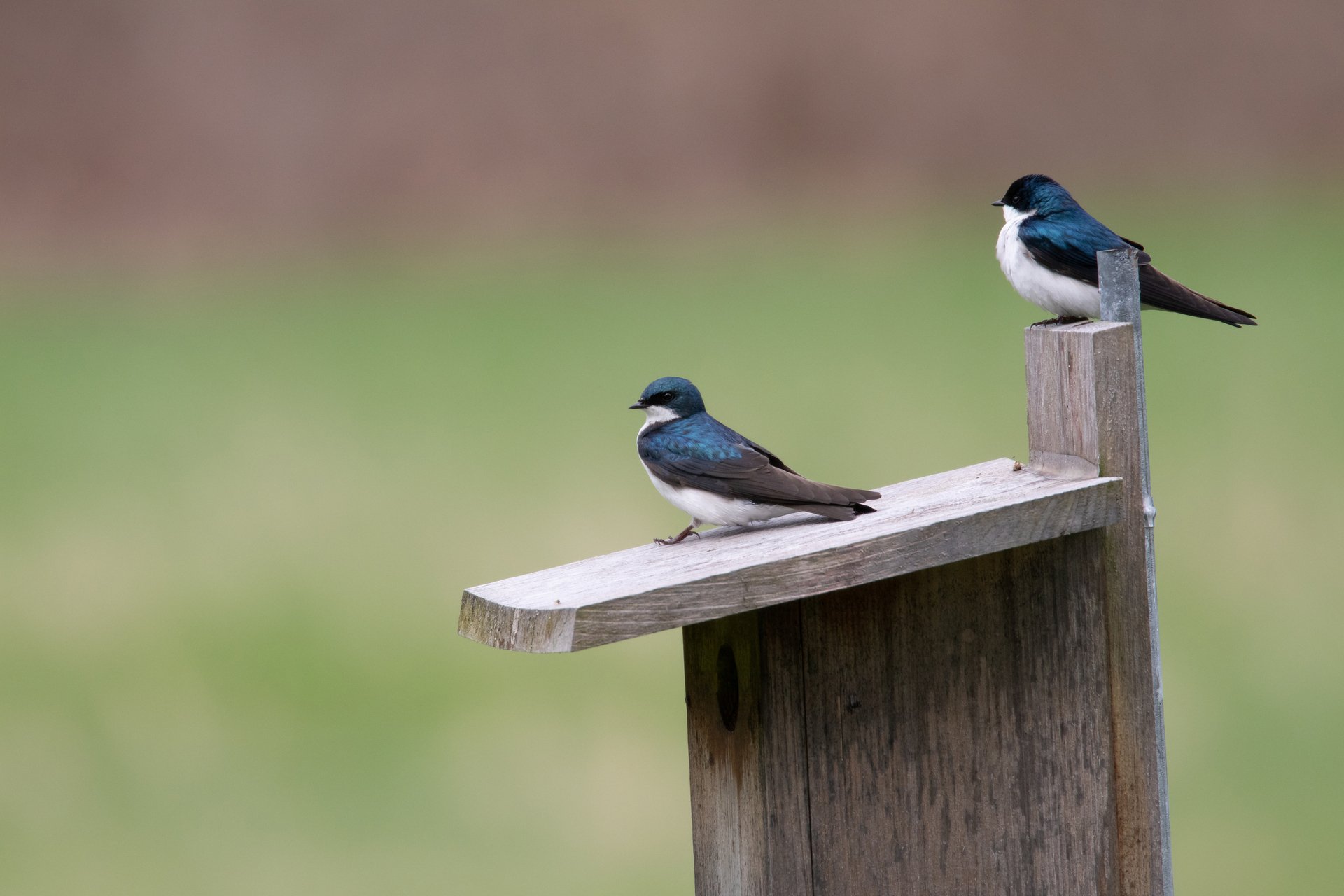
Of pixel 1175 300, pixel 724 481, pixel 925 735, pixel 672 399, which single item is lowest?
pixel 925 735

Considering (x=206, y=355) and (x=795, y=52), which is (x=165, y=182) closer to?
(x=206, y=355)

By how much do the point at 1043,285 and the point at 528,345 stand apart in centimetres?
461

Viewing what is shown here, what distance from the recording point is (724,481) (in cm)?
221

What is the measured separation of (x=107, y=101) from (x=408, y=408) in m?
3.72

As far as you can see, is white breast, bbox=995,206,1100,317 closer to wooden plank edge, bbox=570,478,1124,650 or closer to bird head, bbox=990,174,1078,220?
bird head, bbox=990,174,1078,220

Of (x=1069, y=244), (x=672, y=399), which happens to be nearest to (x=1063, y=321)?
(x=1069, y=244)

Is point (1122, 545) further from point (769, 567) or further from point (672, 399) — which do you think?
point (672, 399)

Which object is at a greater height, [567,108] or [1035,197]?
[567,108]

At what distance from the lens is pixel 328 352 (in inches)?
288

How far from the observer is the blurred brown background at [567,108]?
29.5 feet

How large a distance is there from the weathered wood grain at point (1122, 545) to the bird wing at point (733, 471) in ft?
0.93

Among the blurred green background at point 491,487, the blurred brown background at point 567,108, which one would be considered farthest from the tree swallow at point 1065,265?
the blurred brown background at point 567,108

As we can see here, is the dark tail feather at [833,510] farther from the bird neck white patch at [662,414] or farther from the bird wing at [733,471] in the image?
the bird neck white patch at [662,414]

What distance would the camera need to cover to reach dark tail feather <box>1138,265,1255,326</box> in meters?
2.48
